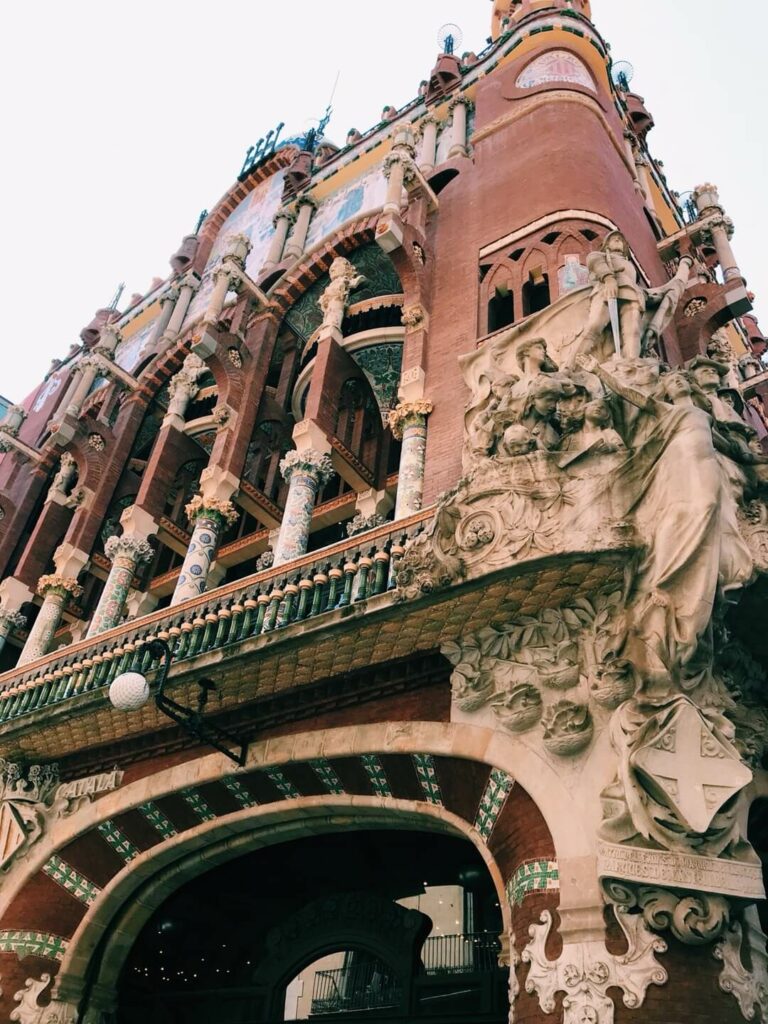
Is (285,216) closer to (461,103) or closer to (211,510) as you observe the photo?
(461,103)

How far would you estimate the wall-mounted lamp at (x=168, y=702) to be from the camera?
7.99 meters

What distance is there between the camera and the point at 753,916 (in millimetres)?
6238

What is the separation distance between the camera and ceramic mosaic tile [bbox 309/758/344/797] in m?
8.35

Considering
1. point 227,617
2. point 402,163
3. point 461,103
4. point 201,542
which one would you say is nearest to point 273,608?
point 227,617

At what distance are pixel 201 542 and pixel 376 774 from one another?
5.22 metres

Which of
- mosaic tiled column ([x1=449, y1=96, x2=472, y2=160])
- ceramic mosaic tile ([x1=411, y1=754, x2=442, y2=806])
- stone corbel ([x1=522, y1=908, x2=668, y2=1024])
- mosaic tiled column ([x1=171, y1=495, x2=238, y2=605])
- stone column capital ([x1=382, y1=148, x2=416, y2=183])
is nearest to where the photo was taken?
stone corbel ([x1=522, y1=908, x2=668, y2=1024])

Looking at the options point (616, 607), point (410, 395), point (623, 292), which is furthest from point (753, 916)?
point (410, 395)

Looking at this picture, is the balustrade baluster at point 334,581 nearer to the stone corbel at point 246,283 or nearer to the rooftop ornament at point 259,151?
the stone corbel at point 246,283

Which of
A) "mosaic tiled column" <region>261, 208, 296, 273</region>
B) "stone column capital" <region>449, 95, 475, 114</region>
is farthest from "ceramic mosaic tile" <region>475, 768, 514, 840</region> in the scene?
"stone column capital" <region>449, 95, 475, 114</region>

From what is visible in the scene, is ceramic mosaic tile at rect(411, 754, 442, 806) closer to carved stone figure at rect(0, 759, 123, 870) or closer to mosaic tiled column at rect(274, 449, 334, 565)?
mosaic tiled column at rect(274, 449, 334, 565)

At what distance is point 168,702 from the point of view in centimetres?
832

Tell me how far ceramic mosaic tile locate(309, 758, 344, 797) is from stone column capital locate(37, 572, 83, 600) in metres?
7.56

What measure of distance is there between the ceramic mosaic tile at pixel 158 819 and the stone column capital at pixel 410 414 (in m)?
5.25

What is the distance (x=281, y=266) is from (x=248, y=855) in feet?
36.6
